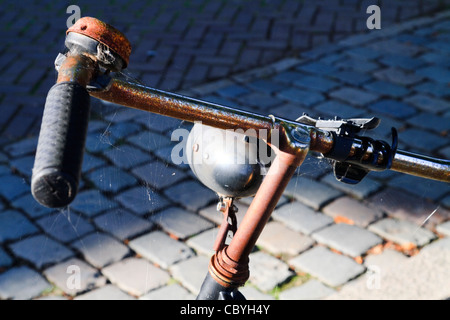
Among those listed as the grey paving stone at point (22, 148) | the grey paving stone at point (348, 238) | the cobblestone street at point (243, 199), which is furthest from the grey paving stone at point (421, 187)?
the grey paving stone at point (22, 148)

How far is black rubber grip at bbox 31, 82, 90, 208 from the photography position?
62 centimetres

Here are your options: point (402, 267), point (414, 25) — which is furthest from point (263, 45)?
point (402, 267)

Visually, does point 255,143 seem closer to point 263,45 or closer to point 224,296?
point 224,296

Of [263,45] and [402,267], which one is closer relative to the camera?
[402,267]

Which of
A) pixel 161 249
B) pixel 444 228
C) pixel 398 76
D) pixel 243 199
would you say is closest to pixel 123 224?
pixel 161 249

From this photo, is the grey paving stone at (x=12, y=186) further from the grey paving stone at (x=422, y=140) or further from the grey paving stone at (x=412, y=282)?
the grey paving stone at (x=422, y=140)

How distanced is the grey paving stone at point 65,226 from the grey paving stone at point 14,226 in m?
0.06

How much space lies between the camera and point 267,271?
98.9 inches

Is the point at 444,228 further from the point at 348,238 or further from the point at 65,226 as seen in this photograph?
the point at 65,226

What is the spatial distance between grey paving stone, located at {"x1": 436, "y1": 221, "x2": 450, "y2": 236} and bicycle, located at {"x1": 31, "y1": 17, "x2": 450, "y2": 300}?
178 cm

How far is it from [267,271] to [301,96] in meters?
1.84

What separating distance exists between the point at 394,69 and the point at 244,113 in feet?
12.3

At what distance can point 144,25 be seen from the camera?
203 inches

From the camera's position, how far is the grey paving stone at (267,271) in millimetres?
2445
